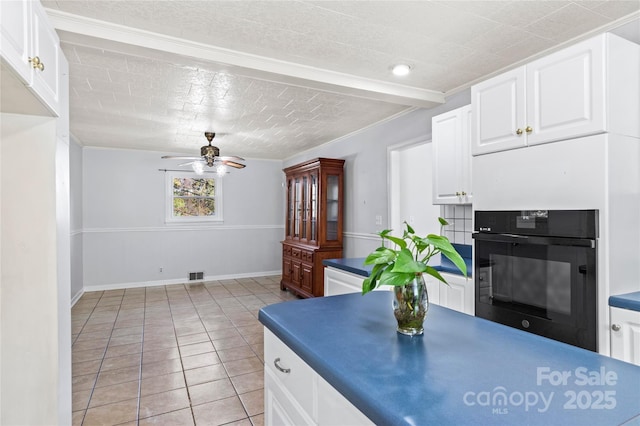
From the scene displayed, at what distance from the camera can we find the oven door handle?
5.84 ft

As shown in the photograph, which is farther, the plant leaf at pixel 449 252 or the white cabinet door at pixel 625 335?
the white cabinet door at pixel 625 335

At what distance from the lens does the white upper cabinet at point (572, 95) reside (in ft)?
5.85

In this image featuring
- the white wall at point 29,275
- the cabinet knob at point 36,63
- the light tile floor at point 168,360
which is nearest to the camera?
the cabinet knob at point 36,63

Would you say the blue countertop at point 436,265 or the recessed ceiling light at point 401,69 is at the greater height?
the recessed ceiling light at point 401,69

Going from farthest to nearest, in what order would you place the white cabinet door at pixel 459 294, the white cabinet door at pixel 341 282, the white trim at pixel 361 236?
the white trim at pixel 361 236
the white cabinet door at pixel 341 282
the white cabinet door at pixel 459 294

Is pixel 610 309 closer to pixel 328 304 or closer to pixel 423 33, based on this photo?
pixel 328 304

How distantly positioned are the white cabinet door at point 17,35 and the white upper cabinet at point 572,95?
2469 mm

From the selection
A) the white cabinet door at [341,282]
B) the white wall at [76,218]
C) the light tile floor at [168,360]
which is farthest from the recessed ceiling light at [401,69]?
Answer: the white wall at [76,218]

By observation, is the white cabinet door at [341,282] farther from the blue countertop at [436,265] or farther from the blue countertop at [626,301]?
the blue countertop at [626,301]

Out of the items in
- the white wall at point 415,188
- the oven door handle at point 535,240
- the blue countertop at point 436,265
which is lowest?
the blue countertop at point 436,265

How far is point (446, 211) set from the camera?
137 inches

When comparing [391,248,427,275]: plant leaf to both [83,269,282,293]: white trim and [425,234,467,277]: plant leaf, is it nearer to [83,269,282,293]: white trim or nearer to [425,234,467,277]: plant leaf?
[425,234,467,277]: plant leaf

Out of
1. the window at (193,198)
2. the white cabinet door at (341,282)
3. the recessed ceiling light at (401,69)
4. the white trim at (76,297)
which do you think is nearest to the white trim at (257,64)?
the recessed ceiling light at (401,69)

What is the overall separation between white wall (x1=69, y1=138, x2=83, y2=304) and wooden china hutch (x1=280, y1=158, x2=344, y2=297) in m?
3.14
